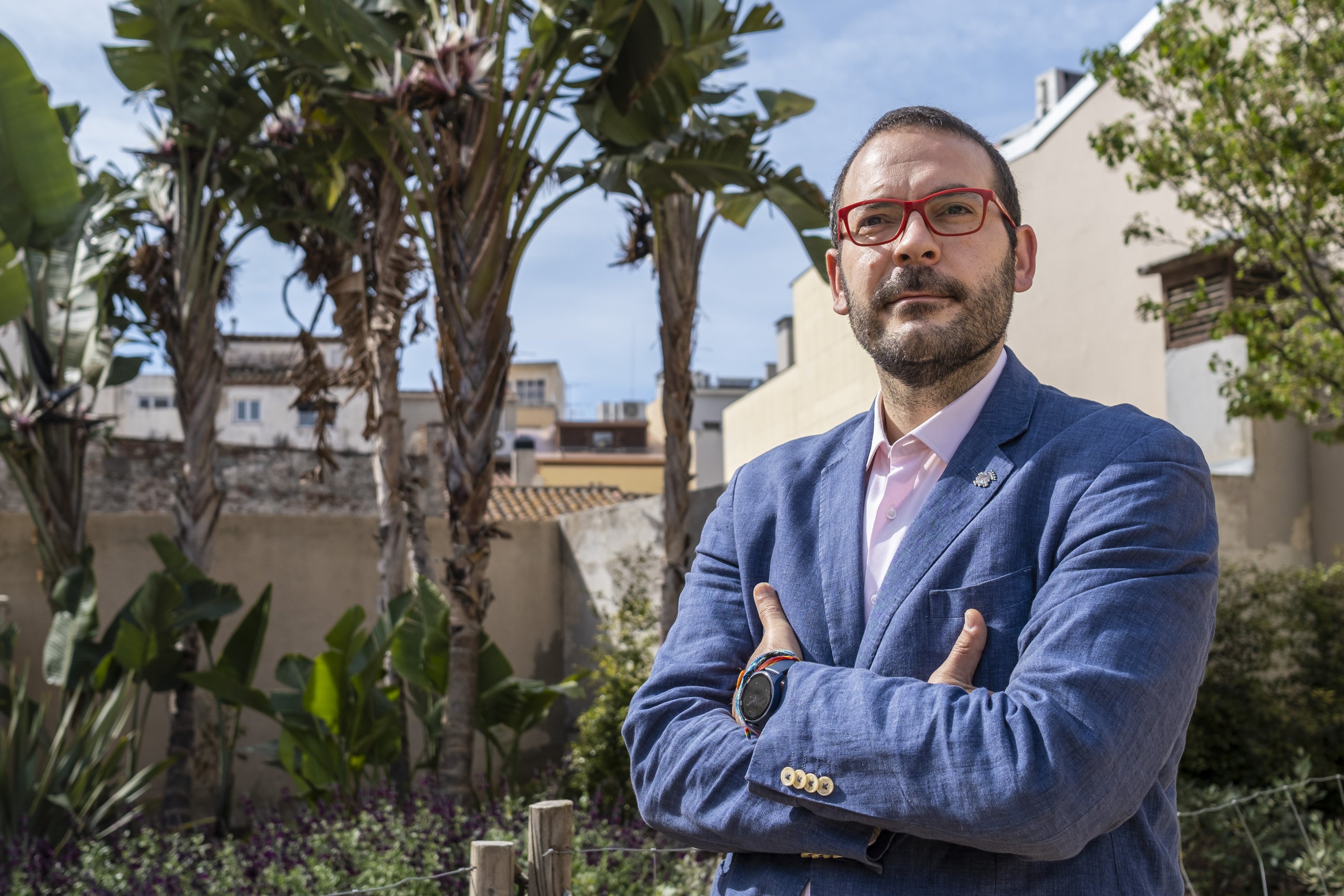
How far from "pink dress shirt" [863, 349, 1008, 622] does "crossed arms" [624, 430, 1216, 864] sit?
9.0 inches

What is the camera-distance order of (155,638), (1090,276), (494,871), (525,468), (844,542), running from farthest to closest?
1. (525,468)
2. (1090,276)
3. (155,638)
4. (494,871)
5. (844,542)

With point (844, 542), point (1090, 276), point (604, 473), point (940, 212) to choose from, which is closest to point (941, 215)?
point (940, 212)

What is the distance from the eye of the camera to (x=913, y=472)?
1.66 metres

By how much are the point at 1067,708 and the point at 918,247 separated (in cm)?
66

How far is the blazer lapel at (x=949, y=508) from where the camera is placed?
1494 millimetres

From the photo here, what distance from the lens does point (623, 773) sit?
764cm

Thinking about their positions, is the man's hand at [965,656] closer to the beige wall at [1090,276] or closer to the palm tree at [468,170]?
the palm tree at [468,170]

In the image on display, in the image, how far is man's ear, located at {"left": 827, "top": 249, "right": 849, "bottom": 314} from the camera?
173 centimetres

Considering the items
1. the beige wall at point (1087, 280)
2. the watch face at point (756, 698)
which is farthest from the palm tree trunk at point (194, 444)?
the watch face at point (756, 698)

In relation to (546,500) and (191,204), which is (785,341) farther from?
(191,204)

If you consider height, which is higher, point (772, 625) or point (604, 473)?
point (604, 473)

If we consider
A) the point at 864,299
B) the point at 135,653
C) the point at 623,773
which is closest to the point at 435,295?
the point at 135,653

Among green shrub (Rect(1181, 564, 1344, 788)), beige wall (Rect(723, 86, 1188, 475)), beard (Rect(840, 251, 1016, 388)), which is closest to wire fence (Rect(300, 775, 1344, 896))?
green shrub (Rect(1181, 564, 1344, 788))

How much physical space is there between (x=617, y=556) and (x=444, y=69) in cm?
474
